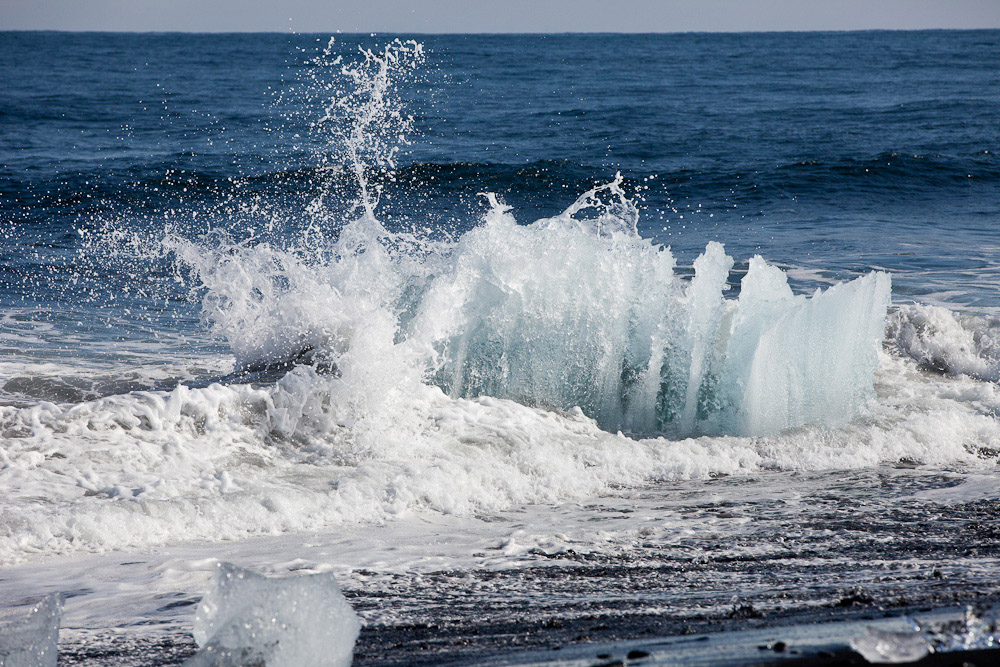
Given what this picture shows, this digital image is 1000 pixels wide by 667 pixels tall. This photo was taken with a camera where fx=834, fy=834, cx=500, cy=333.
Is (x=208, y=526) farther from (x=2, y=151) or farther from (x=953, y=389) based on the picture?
(x=2, y=151)

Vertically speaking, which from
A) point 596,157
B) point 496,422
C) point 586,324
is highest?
point 596,157

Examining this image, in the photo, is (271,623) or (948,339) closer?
(271,623)

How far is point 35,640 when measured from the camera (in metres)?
2.58

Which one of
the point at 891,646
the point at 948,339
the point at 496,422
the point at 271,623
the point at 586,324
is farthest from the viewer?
the point at 948,339

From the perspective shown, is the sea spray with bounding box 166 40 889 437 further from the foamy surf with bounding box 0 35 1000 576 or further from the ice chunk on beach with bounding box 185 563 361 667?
the ice chunk on beach with bounding box 185 563 361 667

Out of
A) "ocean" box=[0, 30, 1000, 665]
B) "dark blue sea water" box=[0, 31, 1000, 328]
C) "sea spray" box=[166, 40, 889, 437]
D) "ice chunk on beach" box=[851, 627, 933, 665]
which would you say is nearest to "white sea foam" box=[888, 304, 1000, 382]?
"ocean" box=[0, 30, 1000, 665]

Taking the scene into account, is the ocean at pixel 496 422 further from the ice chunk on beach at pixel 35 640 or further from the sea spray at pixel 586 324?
the ice chunk on beach at pixel 35 640

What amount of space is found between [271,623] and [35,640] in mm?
767

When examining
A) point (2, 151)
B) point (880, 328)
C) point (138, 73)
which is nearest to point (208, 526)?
point (880, 328)

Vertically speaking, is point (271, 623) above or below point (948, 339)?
below

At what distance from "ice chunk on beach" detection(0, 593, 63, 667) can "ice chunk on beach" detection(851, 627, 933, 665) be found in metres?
2.37

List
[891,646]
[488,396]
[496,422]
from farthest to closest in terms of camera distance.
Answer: [488,396] < [496,422] < [891,646]

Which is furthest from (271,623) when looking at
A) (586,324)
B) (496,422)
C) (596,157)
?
(596,157)

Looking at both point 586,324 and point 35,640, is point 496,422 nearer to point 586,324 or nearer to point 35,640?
point 586,324
